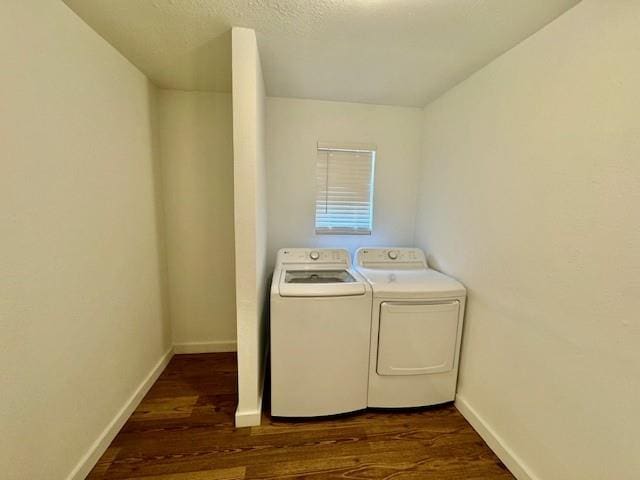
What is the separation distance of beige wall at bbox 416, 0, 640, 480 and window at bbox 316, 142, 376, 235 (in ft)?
2.88

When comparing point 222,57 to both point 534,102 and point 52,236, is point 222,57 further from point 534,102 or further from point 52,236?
point 534,102

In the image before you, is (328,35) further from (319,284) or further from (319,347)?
(319,347)

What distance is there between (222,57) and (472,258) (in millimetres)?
2061

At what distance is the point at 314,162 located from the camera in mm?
2326

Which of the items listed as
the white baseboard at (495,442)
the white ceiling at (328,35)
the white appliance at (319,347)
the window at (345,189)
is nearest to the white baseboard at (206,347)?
the white appliance at (319,347)

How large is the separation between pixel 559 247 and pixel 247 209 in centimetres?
153

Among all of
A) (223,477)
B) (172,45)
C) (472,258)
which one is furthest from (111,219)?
(472,258)

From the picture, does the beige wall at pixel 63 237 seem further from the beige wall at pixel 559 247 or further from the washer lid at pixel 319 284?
the beige wall at pixel 559 247

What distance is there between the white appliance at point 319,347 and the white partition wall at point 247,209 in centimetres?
12

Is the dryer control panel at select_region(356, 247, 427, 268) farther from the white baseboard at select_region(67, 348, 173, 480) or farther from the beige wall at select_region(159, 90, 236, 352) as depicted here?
the white baseboard at select_region(67, 348, 173, 480)

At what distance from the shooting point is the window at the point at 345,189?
2.37 m

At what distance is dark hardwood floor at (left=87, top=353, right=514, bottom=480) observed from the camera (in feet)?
4.46

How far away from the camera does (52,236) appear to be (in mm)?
1124

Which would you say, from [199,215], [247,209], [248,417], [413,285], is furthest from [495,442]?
[199,215]
